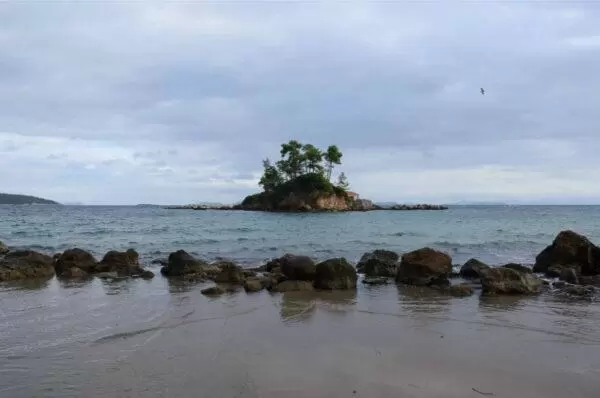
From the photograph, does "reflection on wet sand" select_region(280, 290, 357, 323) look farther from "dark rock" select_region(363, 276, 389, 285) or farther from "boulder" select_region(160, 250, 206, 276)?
"boulder" select_region(160, 250, 206, 276)

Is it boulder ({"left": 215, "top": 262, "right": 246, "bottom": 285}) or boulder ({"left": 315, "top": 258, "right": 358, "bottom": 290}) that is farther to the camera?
boulder ({"left": 215, "top": 262, "right": 246, "bottom": 285})

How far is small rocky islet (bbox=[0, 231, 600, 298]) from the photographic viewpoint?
567 inches

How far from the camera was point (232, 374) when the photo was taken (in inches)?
276

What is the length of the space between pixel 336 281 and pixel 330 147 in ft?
330

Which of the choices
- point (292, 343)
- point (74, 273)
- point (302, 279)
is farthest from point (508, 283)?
point (74, 273)

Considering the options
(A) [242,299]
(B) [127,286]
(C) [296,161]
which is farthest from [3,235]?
(C) [296,161]

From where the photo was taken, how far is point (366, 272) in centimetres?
1809

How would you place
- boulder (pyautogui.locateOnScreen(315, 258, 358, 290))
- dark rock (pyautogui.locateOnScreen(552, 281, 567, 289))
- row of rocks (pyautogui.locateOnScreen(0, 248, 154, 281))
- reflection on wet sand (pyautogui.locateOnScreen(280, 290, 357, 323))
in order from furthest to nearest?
row of rocks (pyautogui.locateOnScreen(0, 248, 154, 281)) → dark rock (pyautogui.locateOnScreen(552, 281, 567, 289)) → boulder (pyautogui.locateOnScreen(315, 258, 358, 290)) → reflection on wet sand (pyautogui.locateOnScreen(280, 290, 357, 323))

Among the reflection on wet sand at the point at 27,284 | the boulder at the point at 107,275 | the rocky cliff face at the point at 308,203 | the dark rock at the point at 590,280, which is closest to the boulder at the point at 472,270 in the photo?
the dark rock at the point at 590,280

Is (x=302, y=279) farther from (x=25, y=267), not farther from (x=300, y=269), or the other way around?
(x=25, y=267)

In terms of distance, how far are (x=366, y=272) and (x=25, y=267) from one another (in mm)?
11826

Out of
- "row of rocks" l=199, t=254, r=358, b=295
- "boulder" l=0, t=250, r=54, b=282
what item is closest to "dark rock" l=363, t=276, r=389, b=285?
"row of rocks" l=199, t=254, r=358, b=295

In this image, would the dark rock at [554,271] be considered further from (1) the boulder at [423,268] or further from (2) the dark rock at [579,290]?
(1) the boulder at [423,268]

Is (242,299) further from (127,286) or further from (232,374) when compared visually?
(232,374)
